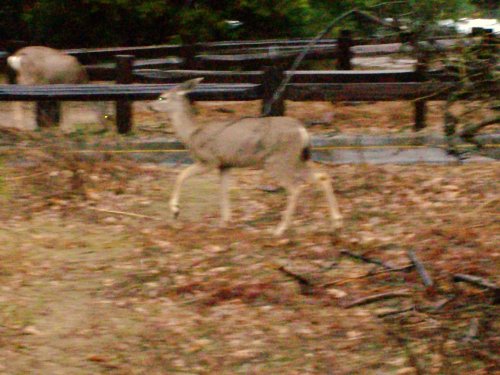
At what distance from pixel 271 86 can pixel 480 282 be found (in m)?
5.94

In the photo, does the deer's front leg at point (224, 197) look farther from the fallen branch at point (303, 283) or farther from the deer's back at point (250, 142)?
the fallen branch at point (303, 283)

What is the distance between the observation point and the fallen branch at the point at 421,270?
25.4 feet

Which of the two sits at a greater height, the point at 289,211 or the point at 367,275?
the point at 289,211

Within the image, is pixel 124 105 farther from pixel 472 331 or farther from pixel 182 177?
pixel 472 331

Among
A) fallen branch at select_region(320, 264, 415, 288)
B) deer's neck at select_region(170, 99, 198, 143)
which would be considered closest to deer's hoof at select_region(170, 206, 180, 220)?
deer's neck at select_region(170, 99, 198, 143)

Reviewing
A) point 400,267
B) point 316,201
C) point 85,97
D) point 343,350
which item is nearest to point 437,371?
point 343,350

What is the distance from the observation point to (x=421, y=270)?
7957 mm

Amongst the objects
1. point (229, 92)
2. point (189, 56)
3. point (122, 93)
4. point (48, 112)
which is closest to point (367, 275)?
point (229, 92)

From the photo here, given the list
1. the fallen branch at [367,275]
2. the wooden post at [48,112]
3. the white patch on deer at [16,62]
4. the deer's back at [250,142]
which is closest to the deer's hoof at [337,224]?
the deer's back at [250,142]

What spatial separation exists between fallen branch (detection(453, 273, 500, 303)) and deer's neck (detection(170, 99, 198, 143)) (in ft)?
10.3

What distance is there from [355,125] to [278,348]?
865cm

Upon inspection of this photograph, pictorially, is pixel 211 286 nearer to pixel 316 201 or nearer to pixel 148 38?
pixel 316 201

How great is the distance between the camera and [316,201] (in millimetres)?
10602

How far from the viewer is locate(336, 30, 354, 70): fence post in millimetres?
19391
